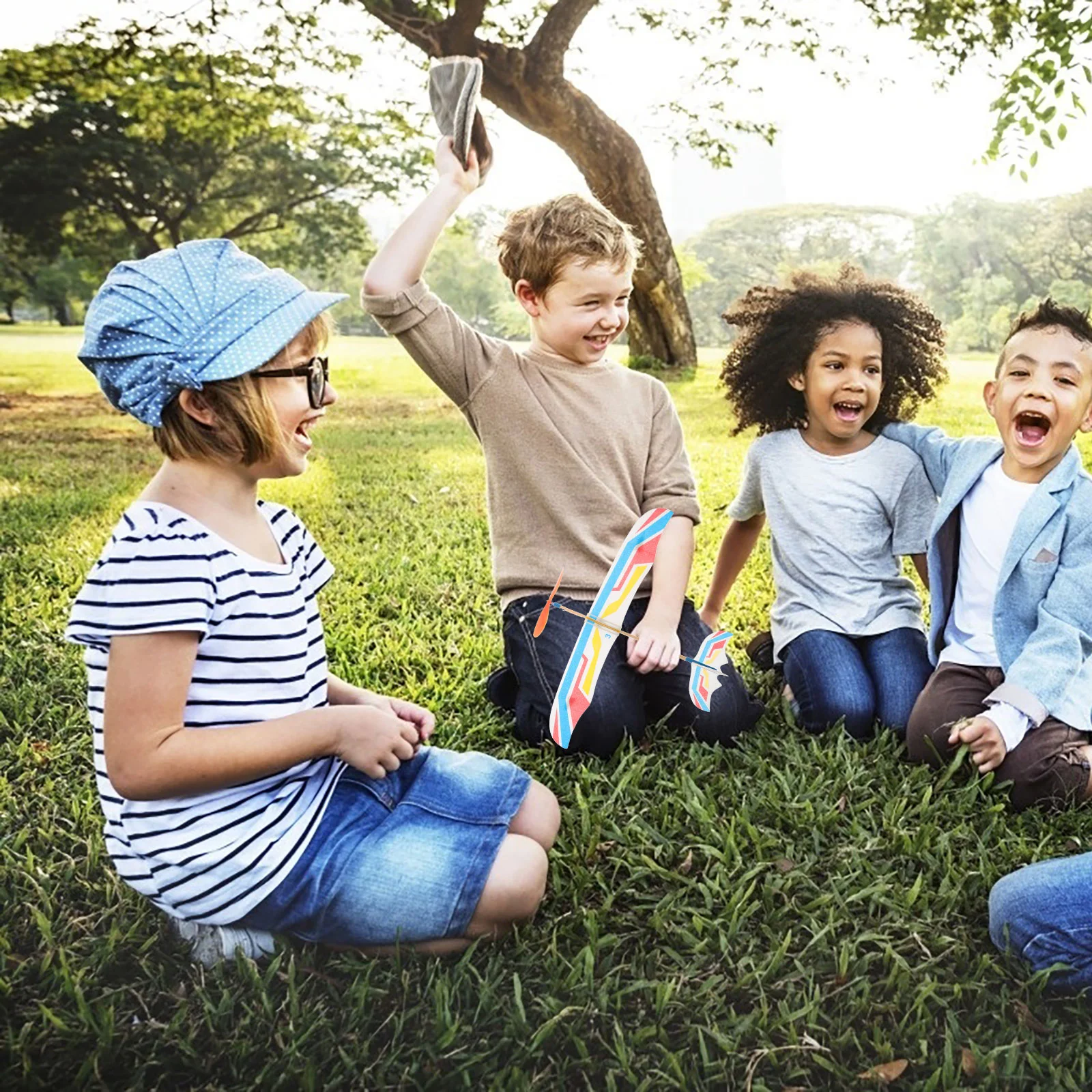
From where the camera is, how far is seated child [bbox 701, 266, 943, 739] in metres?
2.91

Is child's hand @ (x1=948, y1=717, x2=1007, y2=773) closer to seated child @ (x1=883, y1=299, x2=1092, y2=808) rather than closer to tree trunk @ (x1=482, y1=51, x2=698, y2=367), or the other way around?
seated child @ (x1=883, y1=299, x2=1092, y2=808)

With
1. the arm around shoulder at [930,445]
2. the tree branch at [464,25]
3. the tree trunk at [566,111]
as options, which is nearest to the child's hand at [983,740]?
the arm around shoulder at [930,445]

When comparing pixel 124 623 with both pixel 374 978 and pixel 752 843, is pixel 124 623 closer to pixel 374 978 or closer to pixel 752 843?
pixel 374 978

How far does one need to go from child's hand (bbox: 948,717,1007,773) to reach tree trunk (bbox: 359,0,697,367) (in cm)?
859

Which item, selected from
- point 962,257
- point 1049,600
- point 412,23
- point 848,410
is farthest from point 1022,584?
point 962,257

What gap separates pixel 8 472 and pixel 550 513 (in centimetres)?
491

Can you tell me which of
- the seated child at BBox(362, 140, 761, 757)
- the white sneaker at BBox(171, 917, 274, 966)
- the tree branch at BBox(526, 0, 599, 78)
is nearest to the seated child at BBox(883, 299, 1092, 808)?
the seated child at BBox(362, 140, 761, 757)

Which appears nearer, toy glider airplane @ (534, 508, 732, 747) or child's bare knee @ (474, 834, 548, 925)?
child's bare knee @ (474, 834, 548, 925)

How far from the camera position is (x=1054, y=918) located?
5.70ft

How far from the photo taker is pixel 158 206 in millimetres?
22781

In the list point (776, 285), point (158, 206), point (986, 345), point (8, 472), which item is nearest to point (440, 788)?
point (776, 285)

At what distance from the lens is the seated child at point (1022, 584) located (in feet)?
7.82

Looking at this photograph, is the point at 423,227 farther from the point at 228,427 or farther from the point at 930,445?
the point at 930,445

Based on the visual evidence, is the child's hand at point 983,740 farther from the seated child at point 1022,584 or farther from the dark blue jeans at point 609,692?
the dark blue jeans at point 609,692
